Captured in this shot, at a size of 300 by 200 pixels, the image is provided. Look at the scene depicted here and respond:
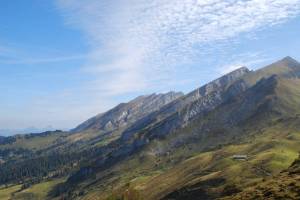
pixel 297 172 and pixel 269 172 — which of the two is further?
pixel 269 172

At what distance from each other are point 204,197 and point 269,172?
107ft

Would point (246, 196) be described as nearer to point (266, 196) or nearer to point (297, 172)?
point (266, 196)

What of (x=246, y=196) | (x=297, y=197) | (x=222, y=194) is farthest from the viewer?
(x=222, y=194)

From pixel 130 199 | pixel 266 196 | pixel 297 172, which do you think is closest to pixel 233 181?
pixel 130 199

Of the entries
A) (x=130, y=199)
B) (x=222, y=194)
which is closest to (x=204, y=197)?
(x=222, y=194)

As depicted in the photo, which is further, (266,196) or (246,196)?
(246,196)

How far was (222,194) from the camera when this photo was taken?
612 feet

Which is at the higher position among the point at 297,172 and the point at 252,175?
the point at 297,172

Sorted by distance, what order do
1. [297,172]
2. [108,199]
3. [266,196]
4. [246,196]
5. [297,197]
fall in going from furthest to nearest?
[108,199], [297,172], [246,196], [266,196], [297,197]

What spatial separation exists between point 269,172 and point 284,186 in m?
139

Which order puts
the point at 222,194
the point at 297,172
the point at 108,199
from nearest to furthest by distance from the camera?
the point at 297,172 → the point at 108,199 → the point at 222,194

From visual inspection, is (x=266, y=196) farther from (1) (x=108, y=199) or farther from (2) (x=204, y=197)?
(2) (x=204, y=197)

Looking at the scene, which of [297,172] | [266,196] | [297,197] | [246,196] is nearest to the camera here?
[297,197]

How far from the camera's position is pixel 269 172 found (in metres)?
198
